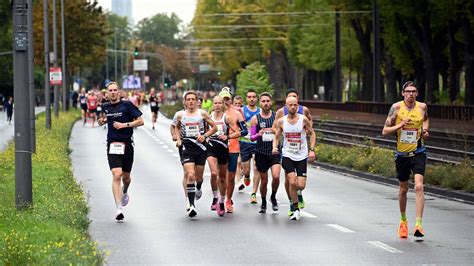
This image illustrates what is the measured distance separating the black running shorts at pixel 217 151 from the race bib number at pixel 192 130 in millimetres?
431

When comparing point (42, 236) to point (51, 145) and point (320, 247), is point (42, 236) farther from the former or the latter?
point (51, 145)

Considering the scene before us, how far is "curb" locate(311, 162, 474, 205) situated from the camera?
832 inches

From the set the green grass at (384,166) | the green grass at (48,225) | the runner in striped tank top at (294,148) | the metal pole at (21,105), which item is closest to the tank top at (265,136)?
the runner in striped tank top at (294,148)

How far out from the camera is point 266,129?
716 inches

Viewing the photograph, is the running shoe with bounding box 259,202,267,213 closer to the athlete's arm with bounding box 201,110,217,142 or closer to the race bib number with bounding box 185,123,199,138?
the athlete's arm with bounding box 201,110,217,142

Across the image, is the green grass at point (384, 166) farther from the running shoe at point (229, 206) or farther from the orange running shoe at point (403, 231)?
the orange running shoe at point (403, 231)

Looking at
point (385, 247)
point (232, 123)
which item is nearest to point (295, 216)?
point (232, 123)

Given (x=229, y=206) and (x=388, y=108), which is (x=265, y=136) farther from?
(x=388, y=108)

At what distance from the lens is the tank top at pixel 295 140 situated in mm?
16859

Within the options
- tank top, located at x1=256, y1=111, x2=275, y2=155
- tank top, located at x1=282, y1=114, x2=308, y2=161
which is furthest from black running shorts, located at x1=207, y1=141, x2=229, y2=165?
tank top, located at x1=282, y1=114, x2=308, y2=161

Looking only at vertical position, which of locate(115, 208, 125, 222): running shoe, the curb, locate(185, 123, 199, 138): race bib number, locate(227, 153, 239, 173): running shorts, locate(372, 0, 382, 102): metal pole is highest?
locate(372, 0, 382, 102): metal pole

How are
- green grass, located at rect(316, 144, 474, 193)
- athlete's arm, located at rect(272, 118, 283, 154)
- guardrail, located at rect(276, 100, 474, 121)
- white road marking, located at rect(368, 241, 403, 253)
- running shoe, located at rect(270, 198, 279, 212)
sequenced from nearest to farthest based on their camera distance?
white road marking, located at rect(368, 241, 403, 253) < athlete's arm, located at rect(272, 118, 283, 154) < running shoe, located at rect(270, 198, 279, 212) < green grass, located at rect(316, 144, 474, 193) < guardrail, located at rect(276, 100, 474, 121)

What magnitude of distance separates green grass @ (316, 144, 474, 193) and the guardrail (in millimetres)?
4731

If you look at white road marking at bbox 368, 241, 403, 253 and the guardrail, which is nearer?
white road marking at bbox 368, 241, 403, 253
